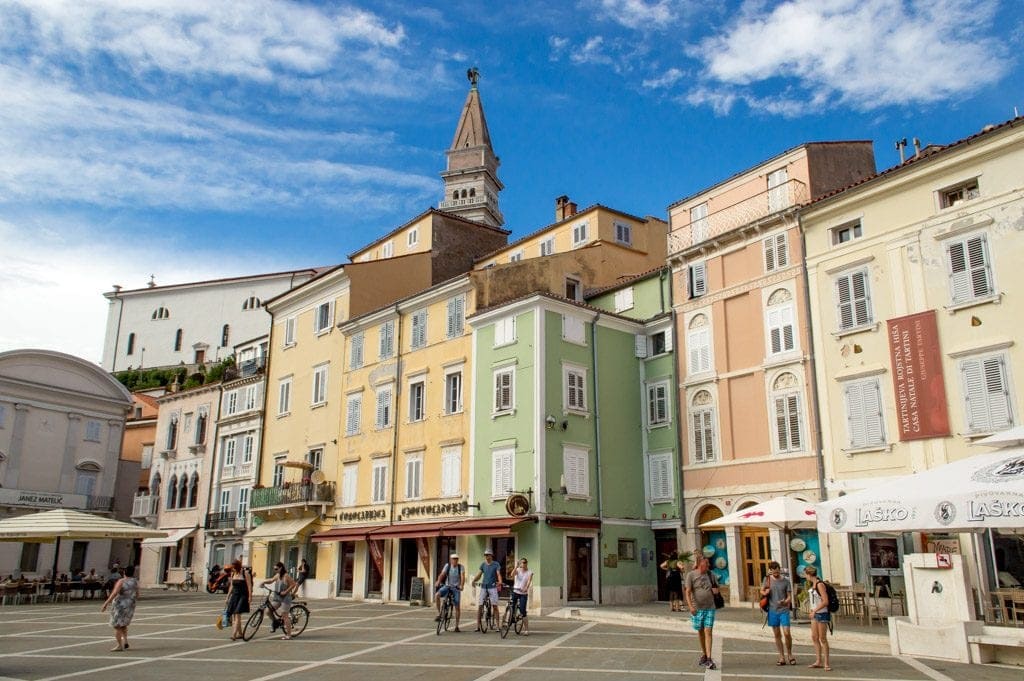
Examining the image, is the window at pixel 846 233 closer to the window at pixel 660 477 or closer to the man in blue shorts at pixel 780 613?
the window at pixel 660 477

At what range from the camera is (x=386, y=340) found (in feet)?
116

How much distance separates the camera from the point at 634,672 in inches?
515

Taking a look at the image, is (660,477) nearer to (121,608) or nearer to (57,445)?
(121,608)

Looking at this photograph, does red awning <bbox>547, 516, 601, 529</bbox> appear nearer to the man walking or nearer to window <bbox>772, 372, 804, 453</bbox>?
window <bbox>772, 372, 804, 453</bbox>

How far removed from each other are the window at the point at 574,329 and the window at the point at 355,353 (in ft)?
37.7

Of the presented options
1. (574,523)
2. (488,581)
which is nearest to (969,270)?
(574,523)

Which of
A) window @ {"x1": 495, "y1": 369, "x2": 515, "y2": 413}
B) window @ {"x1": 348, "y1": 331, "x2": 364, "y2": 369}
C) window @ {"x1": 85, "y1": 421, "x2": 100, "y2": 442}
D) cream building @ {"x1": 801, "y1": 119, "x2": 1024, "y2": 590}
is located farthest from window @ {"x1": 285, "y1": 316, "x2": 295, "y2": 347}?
cream building @ {"x1": 801, "y1": 119, "x2": 1024, "y2": 590}

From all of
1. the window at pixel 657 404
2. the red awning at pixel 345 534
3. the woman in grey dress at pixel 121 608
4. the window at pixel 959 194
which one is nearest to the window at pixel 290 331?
the red awning at pixel 345 534

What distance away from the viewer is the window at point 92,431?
5044 centimetres

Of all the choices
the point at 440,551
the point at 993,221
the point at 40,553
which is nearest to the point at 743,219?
the point at 993,221

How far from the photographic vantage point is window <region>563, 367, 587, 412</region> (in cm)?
2830

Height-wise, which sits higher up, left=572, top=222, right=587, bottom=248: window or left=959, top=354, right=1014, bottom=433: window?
left=572, top=222, right=587, bottom=248: window

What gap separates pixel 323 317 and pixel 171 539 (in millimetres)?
15463

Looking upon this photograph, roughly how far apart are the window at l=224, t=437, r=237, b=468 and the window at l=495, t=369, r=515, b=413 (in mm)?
20453
